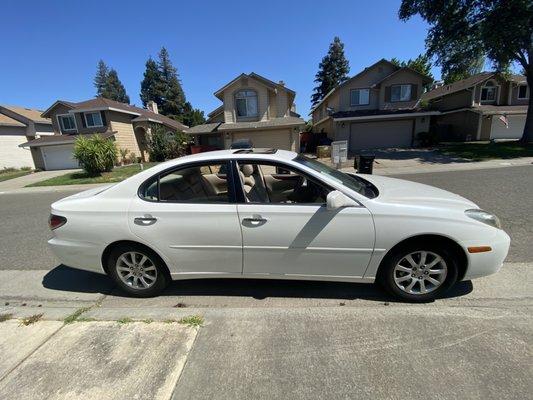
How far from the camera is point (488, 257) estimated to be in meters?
2.74

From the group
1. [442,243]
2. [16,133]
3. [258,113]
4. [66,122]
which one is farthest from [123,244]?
[16,133]

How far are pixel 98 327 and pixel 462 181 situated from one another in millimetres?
10790

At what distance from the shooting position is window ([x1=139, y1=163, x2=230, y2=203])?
3045 millimetres

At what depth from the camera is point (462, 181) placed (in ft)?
31.5

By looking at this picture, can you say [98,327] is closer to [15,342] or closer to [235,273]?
[15,342]

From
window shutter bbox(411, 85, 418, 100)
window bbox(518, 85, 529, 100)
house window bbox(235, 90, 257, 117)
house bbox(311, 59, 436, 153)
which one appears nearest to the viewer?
house window bbox(235, 90, 257, 117)

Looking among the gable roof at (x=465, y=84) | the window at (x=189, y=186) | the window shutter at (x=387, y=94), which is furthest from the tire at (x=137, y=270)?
the gable roof at (x=465, y=84)

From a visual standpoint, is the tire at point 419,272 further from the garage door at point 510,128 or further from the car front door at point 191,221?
the garage door at point 510,128

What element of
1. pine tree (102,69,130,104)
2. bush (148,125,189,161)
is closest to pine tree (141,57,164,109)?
pine tree (102,69,130,104)

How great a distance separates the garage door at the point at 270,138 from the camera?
2080 centimetres

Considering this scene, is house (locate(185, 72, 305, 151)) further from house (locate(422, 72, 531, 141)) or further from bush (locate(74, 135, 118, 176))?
house (locate(422, 72, 531, 141))

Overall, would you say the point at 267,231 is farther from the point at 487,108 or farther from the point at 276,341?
the point at 487,108

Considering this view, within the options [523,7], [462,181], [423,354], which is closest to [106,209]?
[423,354]

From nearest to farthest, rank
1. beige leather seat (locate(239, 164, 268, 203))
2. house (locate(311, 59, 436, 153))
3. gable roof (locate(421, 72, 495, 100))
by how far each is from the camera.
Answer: beige leather seat (locate(239, 164, 268, 203)) < house (locate(311, 59, 436, 153)) < gable roof (locate(421, 72, 495, 100))
